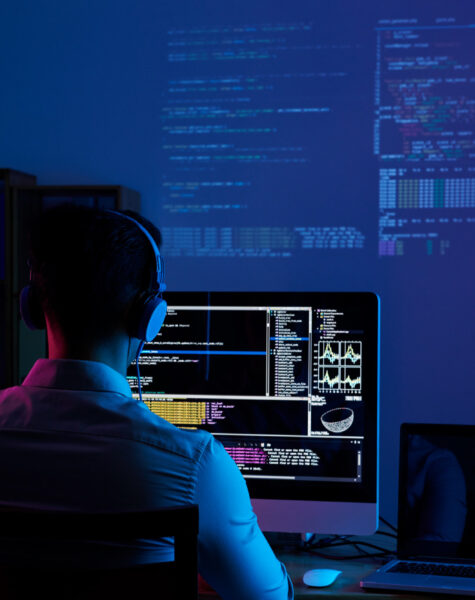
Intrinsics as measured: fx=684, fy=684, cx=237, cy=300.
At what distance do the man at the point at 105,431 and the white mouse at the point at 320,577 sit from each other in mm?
348

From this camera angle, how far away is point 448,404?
2531 mm

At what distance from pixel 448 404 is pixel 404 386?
0.17m

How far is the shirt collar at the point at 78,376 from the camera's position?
3.44ft

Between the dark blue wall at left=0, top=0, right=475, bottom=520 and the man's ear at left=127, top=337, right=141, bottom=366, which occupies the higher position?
the dark blue wall at left=0, top=0, right=475, bottom=520

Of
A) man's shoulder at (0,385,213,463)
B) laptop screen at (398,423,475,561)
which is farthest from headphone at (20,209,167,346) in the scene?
laptop screen at (398,423,475,561)

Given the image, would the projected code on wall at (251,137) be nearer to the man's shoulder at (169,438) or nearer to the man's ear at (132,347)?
the man's ear at (132,347)

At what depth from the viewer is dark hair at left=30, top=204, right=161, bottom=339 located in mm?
1066

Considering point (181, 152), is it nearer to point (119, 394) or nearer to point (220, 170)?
point (220, 170)

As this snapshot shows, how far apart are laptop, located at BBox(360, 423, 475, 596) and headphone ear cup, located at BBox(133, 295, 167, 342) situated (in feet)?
2.64

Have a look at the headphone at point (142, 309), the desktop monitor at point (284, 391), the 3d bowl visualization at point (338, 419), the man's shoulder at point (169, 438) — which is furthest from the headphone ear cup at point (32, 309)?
the 3d bowl visualization at point (338, 419)

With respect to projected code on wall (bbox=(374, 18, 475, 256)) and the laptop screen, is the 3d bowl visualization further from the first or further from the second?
projected code on wall (bbox=(374, 18, 475, 256))

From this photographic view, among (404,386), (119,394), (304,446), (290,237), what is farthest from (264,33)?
(119,394)

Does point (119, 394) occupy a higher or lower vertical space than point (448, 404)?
higher

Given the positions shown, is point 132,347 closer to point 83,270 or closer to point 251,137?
point 83,270
